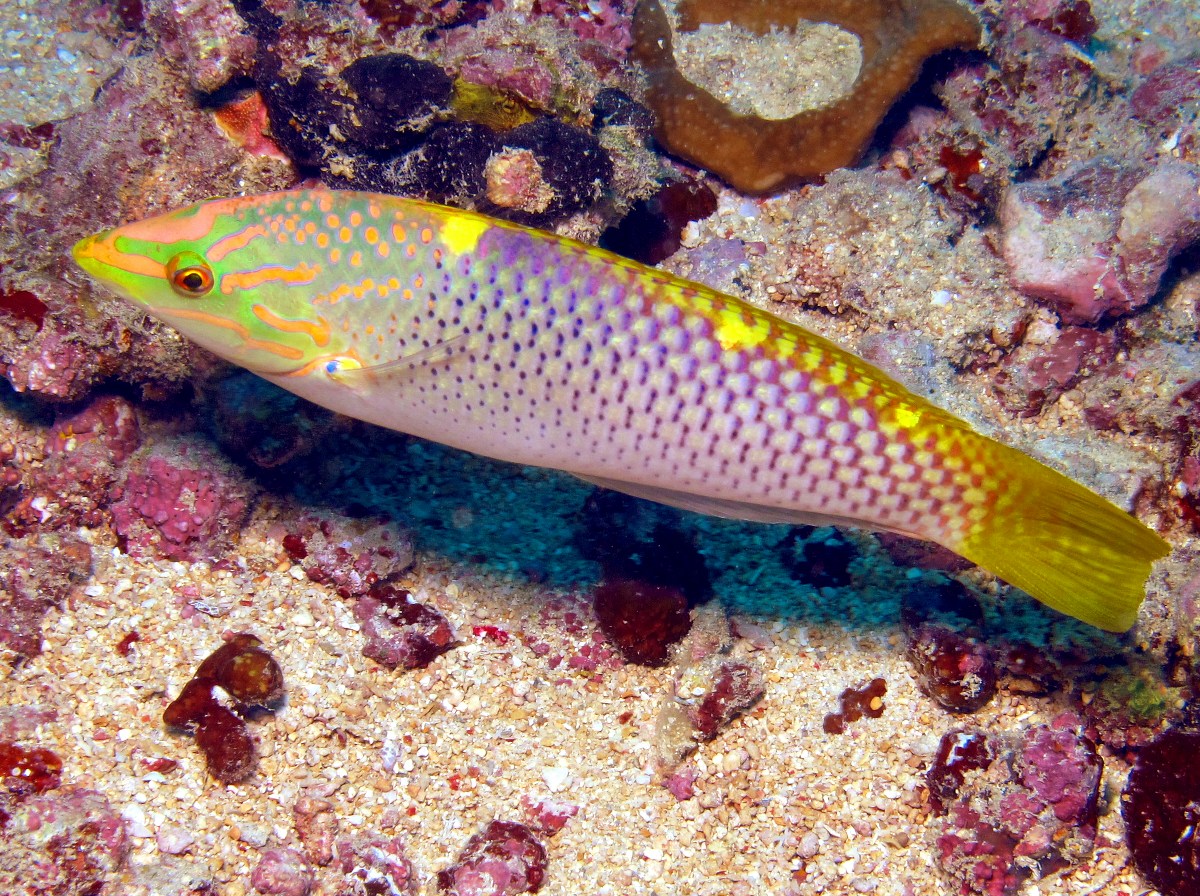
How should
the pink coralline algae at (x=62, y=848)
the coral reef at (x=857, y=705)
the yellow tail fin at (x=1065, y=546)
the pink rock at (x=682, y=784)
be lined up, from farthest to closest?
the coral reef at (x=857, y=705), the pink rock at (x=682, y=784), the pink coralline algae at (x=62, y=848), the yellow tail fin at (x=1065, y=546)

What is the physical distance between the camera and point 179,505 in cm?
471

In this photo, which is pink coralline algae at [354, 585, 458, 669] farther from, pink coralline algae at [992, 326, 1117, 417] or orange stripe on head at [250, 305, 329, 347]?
pink coralline algae at [992, 326, 1117, 417]

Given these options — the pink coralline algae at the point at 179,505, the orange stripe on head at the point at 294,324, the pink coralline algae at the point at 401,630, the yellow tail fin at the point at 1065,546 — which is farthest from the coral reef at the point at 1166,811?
the pink coralline algae at the point at 179,505

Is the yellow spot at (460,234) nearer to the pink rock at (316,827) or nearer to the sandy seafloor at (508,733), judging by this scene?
the sandy seafloor at (508,733)

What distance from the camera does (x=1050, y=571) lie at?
10.2ft

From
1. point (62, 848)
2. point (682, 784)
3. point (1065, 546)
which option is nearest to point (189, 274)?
point (62, 848)

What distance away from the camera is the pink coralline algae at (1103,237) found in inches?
213

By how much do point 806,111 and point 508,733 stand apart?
5456 millimetres

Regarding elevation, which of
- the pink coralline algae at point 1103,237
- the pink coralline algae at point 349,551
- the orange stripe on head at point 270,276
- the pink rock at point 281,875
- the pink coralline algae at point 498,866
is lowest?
the pink rock at point 281,875

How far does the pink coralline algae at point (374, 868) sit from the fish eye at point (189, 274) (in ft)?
9.34

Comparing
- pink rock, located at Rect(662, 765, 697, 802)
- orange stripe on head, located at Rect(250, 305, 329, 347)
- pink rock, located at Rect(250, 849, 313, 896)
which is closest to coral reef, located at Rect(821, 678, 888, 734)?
pink rock, located at Rect(662, 765, 697, 802)

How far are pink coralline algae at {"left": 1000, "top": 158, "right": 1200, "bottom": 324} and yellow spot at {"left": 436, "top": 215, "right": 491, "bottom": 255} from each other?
454 centimetres

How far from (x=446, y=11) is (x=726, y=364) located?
4674 mm

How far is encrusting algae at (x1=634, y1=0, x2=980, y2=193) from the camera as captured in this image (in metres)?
6.07
